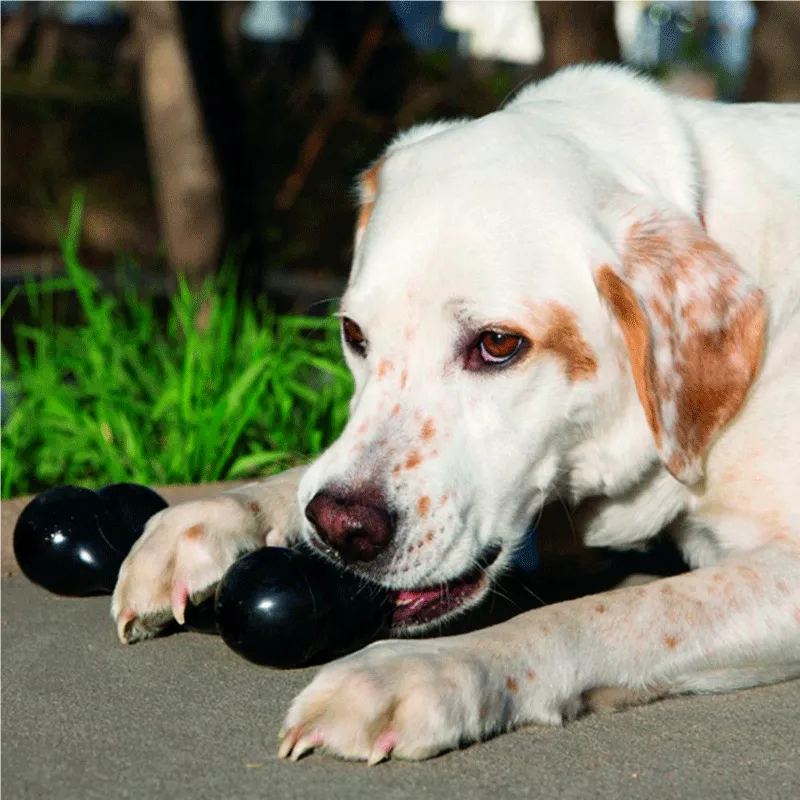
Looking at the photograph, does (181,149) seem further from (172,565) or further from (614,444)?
(614,444)

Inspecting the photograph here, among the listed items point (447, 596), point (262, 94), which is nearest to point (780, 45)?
point (447, 596)

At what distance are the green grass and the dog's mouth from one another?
132 cm

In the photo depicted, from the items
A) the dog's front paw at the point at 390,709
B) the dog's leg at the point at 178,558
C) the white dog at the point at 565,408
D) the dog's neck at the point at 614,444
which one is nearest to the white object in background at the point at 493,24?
the white dog at the point at 565,408

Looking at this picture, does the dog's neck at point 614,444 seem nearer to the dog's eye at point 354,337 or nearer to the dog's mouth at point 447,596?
the dog's mouth at point 447,596

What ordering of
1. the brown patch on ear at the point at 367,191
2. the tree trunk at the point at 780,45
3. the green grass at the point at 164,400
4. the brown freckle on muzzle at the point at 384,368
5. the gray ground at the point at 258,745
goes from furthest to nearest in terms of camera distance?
the tree trunk at the point at 780,45
the green grass at the point at 164,400
the brown patch on ear at the point at 367,191
the brown freckle on muzzle at the point at 384,368
the gray ground at the point at 258,745

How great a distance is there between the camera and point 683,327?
2709 mm

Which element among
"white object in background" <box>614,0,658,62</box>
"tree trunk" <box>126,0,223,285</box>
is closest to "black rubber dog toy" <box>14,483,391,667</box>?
"tree trunk" <box>126,0,223,285</box>

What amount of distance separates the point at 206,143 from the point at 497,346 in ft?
14.8

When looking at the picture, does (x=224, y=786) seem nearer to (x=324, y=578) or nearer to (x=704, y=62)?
(x=324, y=578)

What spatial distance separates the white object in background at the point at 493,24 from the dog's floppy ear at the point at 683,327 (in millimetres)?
7844

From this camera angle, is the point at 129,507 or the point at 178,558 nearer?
the point at 178,558

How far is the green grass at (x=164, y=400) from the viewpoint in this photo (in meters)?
4.22

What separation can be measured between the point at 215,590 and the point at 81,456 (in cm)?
170

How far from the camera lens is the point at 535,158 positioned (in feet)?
9.25
